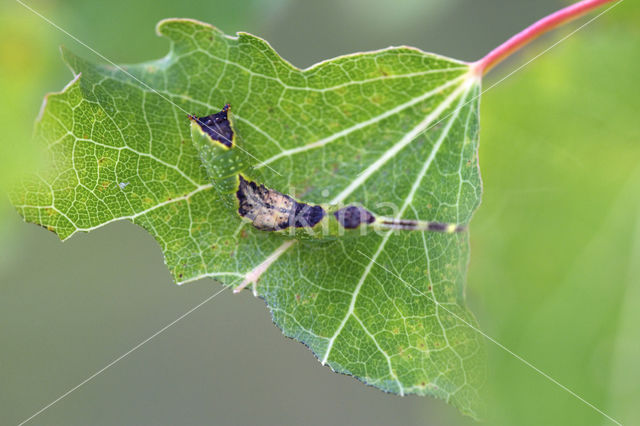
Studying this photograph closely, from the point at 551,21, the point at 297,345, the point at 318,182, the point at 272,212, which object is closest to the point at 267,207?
the point at 272,212

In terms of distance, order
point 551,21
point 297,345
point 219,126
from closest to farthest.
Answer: point 551,21, point 219,126, point 297,345

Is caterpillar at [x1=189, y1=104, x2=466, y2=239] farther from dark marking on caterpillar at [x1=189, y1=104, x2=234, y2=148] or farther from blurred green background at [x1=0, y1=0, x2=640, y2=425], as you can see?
blurred green background at [x1=0, y1=0, x2=640, y2=425]

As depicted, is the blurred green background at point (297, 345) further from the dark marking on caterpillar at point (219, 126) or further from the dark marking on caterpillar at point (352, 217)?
the dark marking on caterpillar at point (219, 126)

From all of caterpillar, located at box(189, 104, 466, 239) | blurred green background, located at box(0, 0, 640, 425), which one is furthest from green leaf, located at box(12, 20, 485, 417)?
blurred green background, located at box(0, 0, 640, 425)

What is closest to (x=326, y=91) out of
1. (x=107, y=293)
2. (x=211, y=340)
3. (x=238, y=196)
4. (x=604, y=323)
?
(x=238, y=196)

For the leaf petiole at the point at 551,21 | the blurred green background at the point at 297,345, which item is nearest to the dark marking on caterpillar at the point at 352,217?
the blurred green background at the point at 297,345

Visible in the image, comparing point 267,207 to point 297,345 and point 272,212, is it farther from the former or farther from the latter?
point 297,345

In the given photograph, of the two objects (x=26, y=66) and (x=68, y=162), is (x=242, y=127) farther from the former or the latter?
(x=26, y=66)
